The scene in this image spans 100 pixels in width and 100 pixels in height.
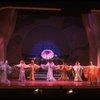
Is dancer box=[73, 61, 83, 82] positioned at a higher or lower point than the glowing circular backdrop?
lower

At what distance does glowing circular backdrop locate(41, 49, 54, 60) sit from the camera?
21.2 meters

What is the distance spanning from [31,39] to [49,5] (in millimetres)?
7757

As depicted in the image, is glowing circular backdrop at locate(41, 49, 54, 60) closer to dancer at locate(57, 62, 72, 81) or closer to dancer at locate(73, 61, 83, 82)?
dancer at locate(57, 62, 72, 81)

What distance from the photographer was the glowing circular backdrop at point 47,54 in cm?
2118

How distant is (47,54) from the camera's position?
845 inches
